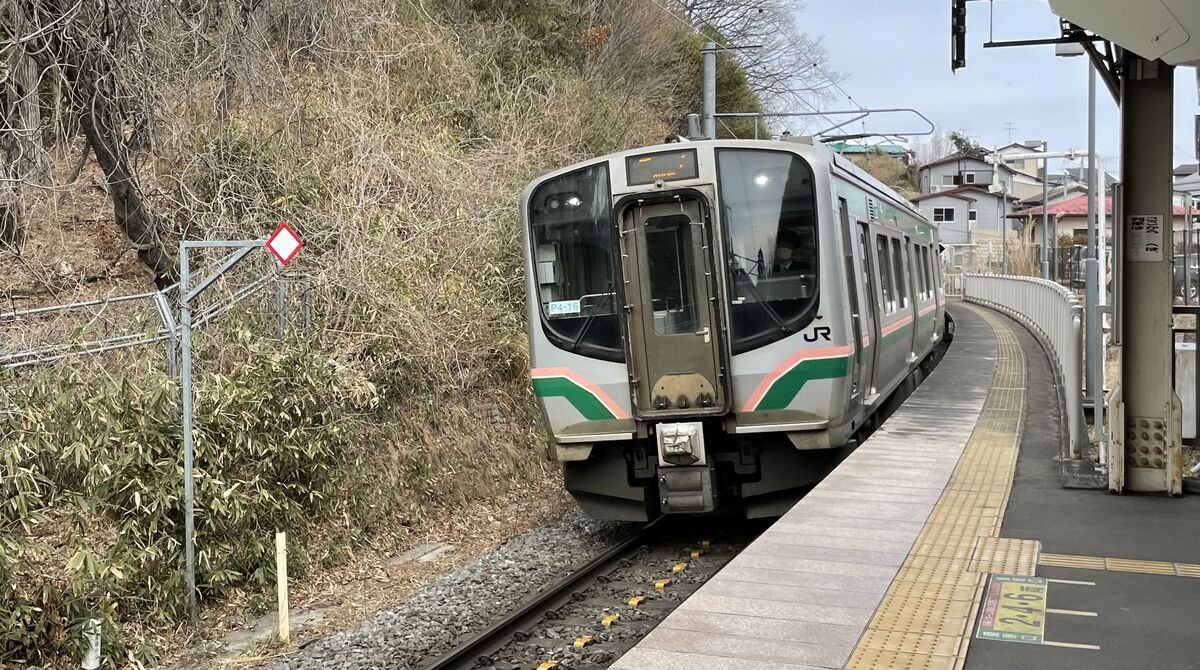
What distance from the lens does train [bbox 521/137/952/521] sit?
301 inches

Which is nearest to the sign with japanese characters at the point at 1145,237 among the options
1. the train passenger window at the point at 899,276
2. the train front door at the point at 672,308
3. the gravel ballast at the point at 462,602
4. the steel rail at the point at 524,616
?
the train front door at the point at 672,308

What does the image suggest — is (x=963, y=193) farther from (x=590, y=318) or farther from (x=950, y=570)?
(x=950, y=570)

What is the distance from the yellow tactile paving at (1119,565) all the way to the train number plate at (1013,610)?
0.40 metres

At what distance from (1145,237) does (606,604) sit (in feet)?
14.2

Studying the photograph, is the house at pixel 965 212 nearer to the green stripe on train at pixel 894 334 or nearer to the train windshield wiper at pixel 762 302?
the green stripe on train at pixel 894 334

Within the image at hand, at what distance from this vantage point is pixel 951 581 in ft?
17.5

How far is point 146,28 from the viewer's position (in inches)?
385

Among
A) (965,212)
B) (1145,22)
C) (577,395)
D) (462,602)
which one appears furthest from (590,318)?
(965,212)

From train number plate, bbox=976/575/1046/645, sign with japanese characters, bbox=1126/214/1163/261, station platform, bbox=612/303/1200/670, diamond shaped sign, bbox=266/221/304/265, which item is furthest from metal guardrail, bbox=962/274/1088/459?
diamond shaped sign, bbox=266/221/304/265

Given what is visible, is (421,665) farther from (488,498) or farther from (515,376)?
(515,376)

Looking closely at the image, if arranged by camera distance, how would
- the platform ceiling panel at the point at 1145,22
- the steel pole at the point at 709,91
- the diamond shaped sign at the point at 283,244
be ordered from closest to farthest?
the platform ceiling panel at the point at 1145,22, the diamond shaped sign at the point at 283,244, the steel pole at the point at 709,91

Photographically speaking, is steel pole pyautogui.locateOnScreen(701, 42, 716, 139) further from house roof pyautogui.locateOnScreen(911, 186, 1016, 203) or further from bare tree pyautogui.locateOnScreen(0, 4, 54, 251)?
house roof pyautogui.locateOnScreen(911, 186, 1016, 203)

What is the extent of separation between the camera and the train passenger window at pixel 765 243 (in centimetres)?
766

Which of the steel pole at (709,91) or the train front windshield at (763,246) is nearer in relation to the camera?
the train front windshield at (763,246)
